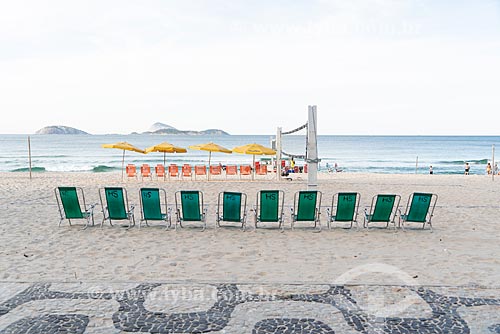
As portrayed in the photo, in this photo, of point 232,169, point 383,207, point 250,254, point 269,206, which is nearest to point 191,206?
point 269,206

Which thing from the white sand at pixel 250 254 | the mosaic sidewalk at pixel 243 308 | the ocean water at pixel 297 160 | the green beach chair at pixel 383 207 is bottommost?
the ocean water at pixel 297 160

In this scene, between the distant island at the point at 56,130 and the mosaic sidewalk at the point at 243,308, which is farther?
the distant island at the point at 56,130

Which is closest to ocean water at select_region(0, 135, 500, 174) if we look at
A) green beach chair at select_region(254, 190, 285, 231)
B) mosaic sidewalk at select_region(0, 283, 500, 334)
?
green beach chair at select_region(254, 190, 285, 231)

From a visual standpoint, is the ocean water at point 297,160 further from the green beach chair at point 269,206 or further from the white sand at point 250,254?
the green beach chair at point 269,206

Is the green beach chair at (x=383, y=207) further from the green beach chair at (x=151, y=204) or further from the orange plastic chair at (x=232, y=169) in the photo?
the orange plastic chair at (x=232, y=169)

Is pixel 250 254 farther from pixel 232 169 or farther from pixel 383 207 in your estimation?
pixel 232 169

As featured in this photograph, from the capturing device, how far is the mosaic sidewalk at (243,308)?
12.7 feet

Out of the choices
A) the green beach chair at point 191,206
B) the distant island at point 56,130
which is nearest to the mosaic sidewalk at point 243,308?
the green beach chair at point 191,206

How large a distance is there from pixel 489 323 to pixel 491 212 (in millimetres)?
7077

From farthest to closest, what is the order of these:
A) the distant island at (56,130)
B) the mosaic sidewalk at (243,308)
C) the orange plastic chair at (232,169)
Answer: the distant island at (56,130) < the orange plastic chair at (232,169) < the mosaic sidewalk at (243,308)

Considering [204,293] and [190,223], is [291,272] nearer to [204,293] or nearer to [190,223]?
[204,293]

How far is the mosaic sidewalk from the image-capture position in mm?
3873

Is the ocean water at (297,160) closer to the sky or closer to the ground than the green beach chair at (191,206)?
closer to the ground

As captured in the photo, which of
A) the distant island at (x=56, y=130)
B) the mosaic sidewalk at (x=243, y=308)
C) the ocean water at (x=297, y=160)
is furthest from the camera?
the distant island at (x=56, y=130)
